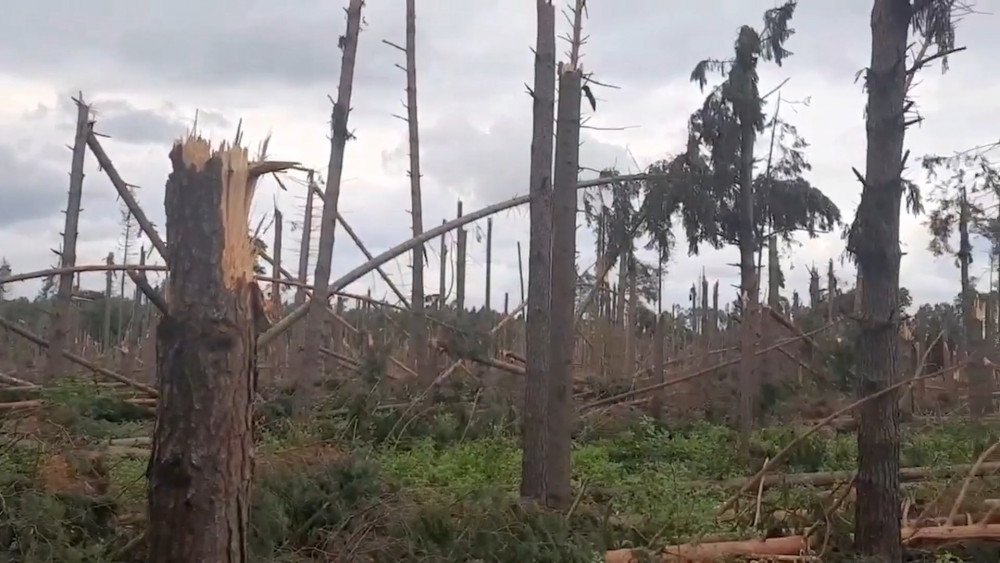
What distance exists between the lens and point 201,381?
13.6 feet

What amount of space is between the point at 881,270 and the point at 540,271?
9.16ft

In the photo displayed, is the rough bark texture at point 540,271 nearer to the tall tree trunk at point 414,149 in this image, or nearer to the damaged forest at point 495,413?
the damaged forest at point 495,413

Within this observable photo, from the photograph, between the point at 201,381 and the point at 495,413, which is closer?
the point at 201,381

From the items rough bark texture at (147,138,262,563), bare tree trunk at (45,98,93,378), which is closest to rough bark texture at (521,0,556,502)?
rough bark texture at (147,138,262,563)

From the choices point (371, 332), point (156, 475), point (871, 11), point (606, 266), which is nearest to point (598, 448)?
point (606, 266)

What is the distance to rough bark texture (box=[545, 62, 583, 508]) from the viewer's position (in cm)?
797

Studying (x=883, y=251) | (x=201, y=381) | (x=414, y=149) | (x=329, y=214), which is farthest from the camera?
(x=414, y=149)

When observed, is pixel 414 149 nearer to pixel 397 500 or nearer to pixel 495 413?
pixel 495 413

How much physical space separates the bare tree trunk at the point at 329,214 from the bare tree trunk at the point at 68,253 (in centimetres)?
281

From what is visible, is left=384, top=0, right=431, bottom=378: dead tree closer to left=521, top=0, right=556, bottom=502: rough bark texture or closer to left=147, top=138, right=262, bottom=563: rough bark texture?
left=521, top=0, right=556, bottom=502: rough bark texture

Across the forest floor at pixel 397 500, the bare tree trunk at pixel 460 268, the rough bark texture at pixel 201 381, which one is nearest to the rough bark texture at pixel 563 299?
the forest floor at pixel 397 500

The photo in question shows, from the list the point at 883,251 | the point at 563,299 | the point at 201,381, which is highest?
the point at 883,251

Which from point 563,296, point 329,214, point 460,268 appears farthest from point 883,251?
point 460,268

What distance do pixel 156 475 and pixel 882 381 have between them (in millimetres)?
4249
